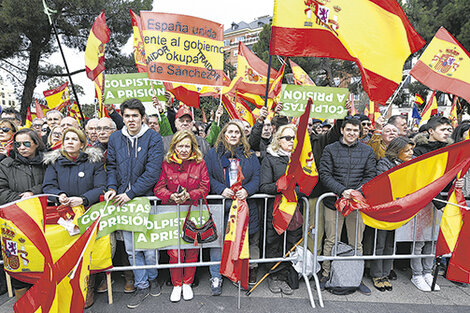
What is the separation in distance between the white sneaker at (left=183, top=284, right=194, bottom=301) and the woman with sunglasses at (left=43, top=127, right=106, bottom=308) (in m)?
1.04

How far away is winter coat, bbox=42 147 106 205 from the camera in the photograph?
3.21m

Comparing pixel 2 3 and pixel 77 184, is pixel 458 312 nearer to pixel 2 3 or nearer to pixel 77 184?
pixel 77 184

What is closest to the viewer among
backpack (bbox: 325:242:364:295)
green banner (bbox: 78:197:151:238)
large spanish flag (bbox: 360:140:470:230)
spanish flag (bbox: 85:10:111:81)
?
large spanish flag (bbox: 360:140:470:230)

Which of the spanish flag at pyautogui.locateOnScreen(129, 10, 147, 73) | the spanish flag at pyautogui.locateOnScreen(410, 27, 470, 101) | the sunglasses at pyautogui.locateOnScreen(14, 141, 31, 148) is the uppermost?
the spanish flag at pyautogui.locateOnScreen(129, 10, 147, 73)

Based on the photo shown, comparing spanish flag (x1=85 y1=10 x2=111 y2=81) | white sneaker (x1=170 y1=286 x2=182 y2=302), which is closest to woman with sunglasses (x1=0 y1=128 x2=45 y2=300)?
white sneaker (x1=170 y1=286 x2=182 y2=302)

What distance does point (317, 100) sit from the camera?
3.85m

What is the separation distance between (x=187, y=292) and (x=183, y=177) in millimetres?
1384

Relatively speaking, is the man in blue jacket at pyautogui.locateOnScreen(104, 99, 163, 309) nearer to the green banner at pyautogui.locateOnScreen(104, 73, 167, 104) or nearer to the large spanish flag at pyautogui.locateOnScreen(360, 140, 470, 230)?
the green banner at pyautogui.locateOnScreen(104, 73, 167, 104)

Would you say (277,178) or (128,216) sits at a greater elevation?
(277,178)

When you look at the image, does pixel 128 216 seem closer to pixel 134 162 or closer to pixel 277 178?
pixel 134 162

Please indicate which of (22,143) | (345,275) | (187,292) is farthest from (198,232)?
(22,143)

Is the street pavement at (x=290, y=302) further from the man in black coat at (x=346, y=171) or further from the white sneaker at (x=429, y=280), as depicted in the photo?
the man in black coat at (x=346, y=171)

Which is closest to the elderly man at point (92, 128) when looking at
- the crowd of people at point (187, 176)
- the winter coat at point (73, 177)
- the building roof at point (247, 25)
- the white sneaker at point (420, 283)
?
the crowd of people at point (187, 176)

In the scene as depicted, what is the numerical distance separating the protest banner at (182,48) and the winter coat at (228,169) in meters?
1.24
